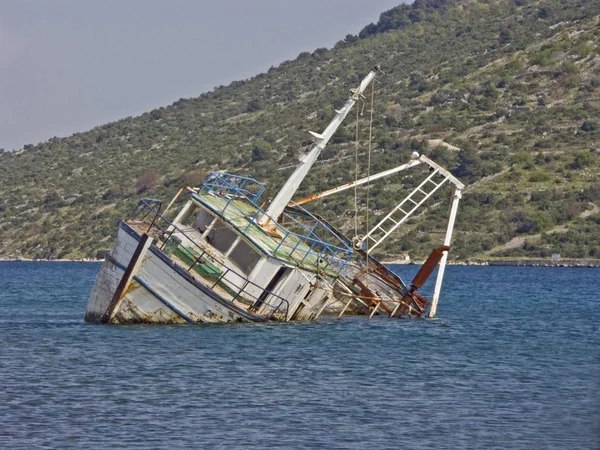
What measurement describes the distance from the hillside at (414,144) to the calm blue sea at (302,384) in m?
44.5

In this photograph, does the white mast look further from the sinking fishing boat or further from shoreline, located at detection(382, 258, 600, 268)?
shoreline, located at detection(382, 258, 600, 268)

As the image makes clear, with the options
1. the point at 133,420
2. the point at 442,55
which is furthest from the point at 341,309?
the point at 442,55

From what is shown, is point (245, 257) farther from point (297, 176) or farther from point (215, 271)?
point (297, 176)

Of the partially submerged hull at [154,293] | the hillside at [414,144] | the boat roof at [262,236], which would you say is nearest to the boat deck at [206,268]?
the partially submerged hull at [154,293]

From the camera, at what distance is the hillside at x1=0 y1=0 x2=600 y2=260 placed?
108 metres

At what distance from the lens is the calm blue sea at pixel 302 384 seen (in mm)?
23328

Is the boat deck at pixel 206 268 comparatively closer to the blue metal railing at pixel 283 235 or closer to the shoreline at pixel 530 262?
the blue metal railing at pixel 283 235

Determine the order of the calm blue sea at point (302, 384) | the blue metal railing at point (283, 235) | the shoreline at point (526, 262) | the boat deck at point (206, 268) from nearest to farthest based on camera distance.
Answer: the calm blue sea at point (302, 384) < the boat deck at point (206, 268) < the blue metal railing at point (283, 235) < the shoreline at point (526, 262)

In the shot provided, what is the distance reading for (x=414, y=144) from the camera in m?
126

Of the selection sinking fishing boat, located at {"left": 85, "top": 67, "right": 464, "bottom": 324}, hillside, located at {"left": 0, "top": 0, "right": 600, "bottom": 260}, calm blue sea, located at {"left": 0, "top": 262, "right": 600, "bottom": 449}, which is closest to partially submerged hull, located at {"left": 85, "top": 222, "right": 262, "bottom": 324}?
sinking fishing boat, located at {"left": 85, "top": 67, "right": 464, "bottom": 324}

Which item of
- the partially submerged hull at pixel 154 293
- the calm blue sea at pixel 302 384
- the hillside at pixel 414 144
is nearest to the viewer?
the calm blue sea at pixel 302 384

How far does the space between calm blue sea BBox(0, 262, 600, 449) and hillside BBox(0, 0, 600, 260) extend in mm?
44464

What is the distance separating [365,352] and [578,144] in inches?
3525

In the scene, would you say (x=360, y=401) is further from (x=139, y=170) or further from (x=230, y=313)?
(x=139, y=170)
